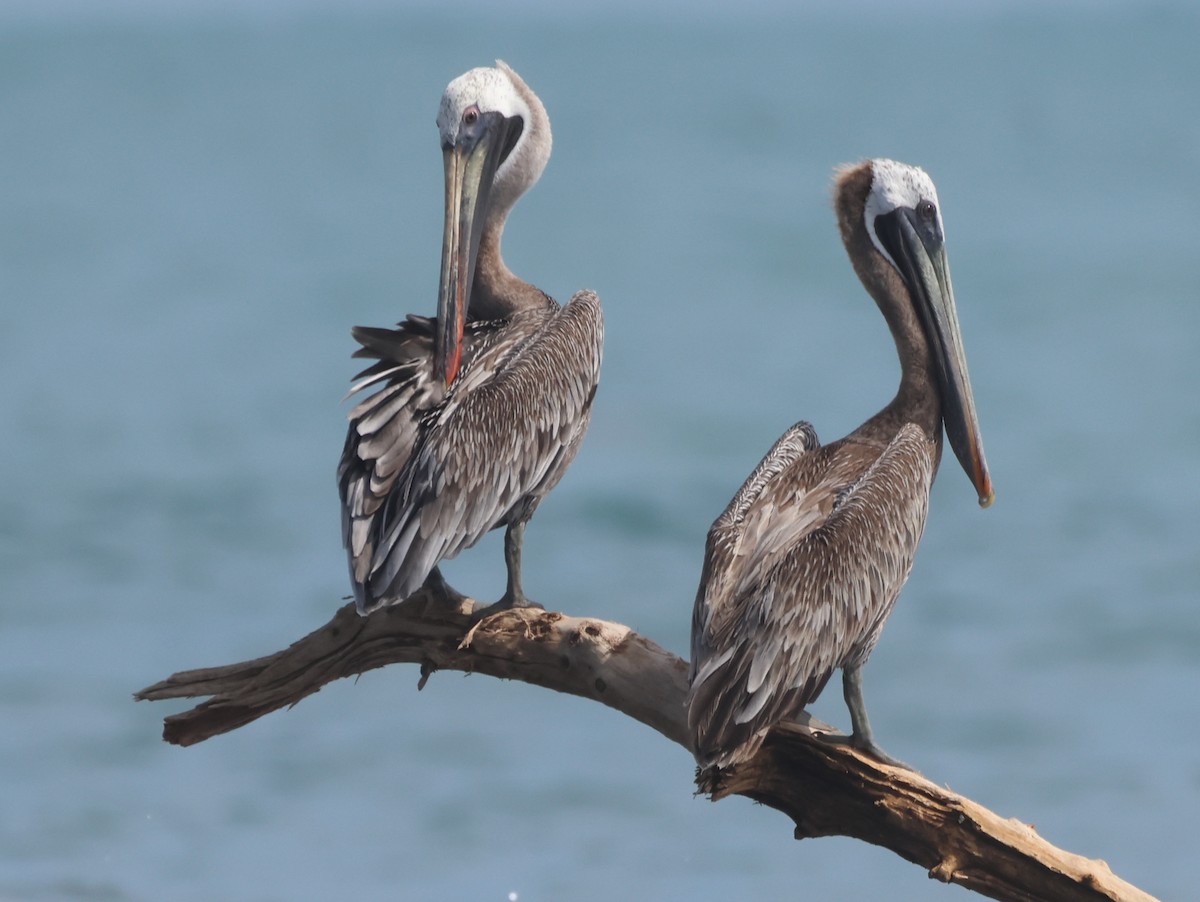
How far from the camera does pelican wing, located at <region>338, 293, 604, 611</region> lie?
5691 mm

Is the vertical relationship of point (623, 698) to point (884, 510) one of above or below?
below

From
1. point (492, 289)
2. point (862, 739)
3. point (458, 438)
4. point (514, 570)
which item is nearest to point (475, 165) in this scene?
point (492, 289)

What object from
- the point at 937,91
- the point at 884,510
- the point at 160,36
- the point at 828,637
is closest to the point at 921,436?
the point at 884,510

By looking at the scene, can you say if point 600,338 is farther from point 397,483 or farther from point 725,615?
point 725,615

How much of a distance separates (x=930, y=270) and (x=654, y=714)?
5.66 feet

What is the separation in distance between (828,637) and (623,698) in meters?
0.64

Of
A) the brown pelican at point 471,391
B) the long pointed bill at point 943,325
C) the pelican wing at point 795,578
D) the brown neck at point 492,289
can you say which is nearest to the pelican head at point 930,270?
the long pointed bill at point 943,325

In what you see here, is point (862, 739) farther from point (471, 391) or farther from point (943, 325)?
point (471, 391)

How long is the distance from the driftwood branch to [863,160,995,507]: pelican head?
1216 millimetres

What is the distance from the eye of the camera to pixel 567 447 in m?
6.48

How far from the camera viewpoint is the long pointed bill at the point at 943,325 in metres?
5.91

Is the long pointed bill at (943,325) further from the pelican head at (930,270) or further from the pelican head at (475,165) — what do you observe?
the pelican head at (475,165)

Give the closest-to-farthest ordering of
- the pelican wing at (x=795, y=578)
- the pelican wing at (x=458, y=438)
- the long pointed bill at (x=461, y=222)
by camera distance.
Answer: the pelican wing at (x=795, y=578) → the pelican wing at (x=458, y=438) → the long pointed bill at (x=461, y=222)

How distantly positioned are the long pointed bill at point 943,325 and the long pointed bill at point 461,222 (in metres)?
1.43
